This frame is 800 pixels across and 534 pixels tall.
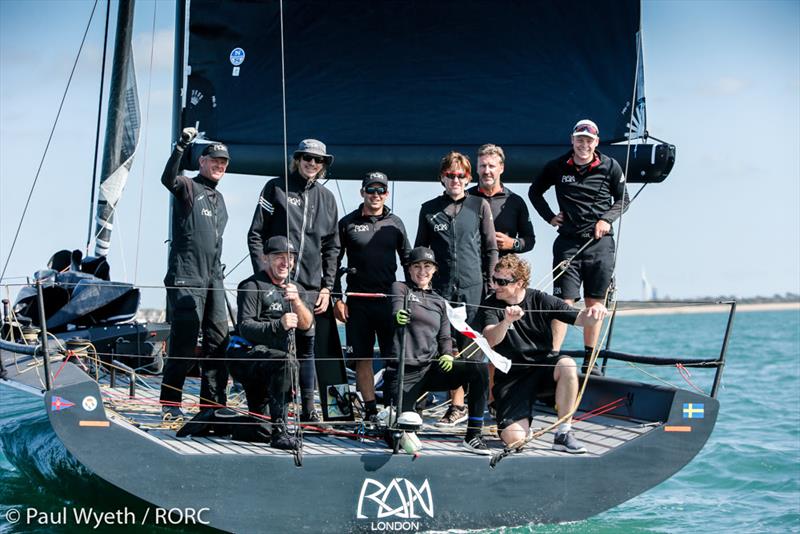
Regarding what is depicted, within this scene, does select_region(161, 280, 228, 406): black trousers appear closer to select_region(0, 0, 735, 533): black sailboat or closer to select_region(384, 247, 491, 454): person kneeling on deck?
select_region(0, 0, 735, 533): black sailboat

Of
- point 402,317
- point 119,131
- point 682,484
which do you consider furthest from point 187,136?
point 682,484

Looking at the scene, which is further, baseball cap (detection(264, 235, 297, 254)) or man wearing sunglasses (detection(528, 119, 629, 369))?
man wearing sunglasses (detection(528, 119, 629, 369))

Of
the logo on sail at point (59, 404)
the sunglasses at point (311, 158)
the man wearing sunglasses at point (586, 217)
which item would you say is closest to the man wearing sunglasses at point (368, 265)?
the sunglasses at point (311, 158)

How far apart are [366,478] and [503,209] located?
2.24 m

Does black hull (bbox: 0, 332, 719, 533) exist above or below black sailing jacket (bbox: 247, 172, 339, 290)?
below

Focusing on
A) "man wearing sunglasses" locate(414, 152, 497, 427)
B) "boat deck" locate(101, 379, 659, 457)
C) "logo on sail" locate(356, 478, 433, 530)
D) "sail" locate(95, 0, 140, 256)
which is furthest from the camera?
"sail" locate(95, 0, 140, 256)

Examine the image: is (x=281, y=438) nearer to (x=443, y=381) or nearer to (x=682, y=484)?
(x=443, y=381)

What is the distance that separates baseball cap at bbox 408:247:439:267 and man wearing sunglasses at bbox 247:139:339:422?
64cm

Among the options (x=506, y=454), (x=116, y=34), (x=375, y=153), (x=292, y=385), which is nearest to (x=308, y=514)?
(x=292, y=385)

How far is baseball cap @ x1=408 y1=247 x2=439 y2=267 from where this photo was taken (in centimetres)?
602

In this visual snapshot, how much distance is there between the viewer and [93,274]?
9.20 m

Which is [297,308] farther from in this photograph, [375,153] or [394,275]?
[375,153]

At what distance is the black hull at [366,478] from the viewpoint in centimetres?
535

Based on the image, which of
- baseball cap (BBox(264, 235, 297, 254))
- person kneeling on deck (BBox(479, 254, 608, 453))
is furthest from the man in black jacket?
person kneeling on deck (BBox(479, 254, 608, 453))
